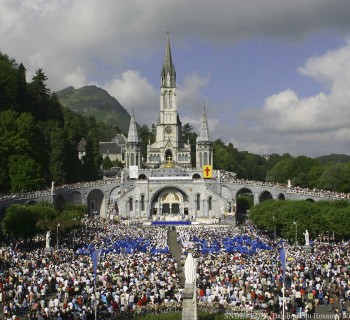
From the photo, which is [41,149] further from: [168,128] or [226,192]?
[168,128]

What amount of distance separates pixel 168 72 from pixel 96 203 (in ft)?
132

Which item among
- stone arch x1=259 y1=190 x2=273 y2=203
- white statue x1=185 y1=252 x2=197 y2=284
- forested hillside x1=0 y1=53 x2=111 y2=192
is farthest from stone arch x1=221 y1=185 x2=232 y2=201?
white statue x1=185 y1=252 x2=197 y2=284

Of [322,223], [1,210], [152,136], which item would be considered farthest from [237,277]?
[152,136]

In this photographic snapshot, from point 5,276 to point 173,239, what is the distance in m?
27.9

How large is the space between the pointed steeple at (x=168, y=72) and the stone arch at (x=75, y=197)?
42.3 metres

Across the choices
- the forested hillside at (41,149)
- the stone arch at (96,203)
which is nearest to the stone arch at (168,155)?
the forested hillside at (41,149)

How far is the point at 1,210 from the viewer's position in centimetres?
6531

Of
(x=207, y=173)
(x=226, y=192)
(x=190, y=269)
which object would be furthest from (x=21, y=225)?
(x=226, y=192)

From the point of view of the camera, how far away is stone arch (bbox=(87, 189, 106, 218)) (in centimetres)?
9322

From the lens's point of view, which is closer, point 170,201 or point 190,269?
point 190,269

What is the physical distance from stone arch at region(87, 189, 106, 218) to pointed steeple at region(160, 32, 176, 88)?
123ft

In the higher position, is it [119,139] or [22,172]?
[119,139]

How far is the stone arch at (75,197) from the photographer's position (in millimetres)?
87106

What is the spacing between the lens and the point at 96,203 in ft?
311
